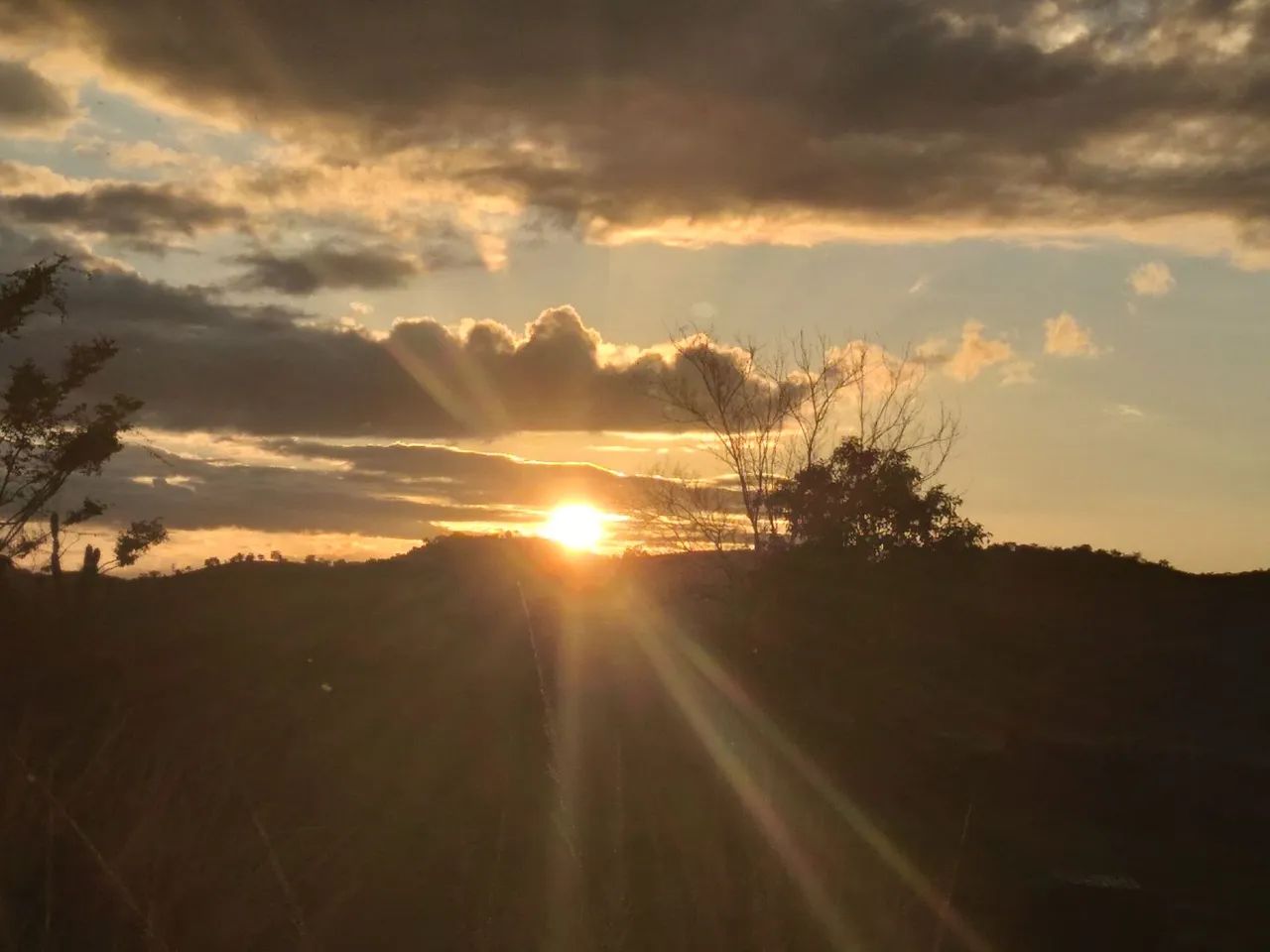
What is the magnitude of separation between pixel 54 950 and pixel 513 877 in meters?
5.32

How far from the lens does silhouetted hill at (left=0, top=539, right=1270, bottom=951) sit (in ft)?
29.4

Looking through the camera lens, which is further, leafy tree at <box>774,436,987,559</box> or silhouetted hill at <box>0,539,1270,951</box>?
leafy tree at <box>774,436,987,559</box>

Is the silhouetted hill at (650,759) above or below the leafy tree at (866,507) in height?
below

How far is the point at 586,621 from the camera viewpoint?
31.8m

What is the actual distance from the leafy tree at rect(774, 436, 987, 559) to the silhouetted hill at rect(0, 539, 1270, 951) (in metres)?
1.15

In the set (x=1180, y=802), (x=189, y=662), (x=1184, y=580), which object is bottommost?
(x=1180, y=802)

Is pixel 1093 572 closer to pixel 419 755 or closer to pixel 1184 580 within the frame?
pixel 1184 580

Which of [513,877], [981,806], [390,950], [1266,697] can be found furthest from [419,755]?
[1266,697]

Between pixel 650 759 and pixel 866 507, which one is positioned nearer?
pixel 650 759

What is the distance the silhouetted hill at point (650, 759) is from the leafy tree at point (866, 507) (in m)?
1.15

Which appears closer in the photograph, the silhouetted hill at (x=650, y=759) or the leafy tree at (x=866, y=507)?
the silhouetted hill at (x=650, y=759)

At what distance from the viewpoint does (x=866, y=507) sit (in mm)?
33031

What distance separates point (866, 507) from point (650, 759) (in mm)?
15988

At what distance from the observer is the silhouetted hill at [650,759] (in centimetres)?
896
